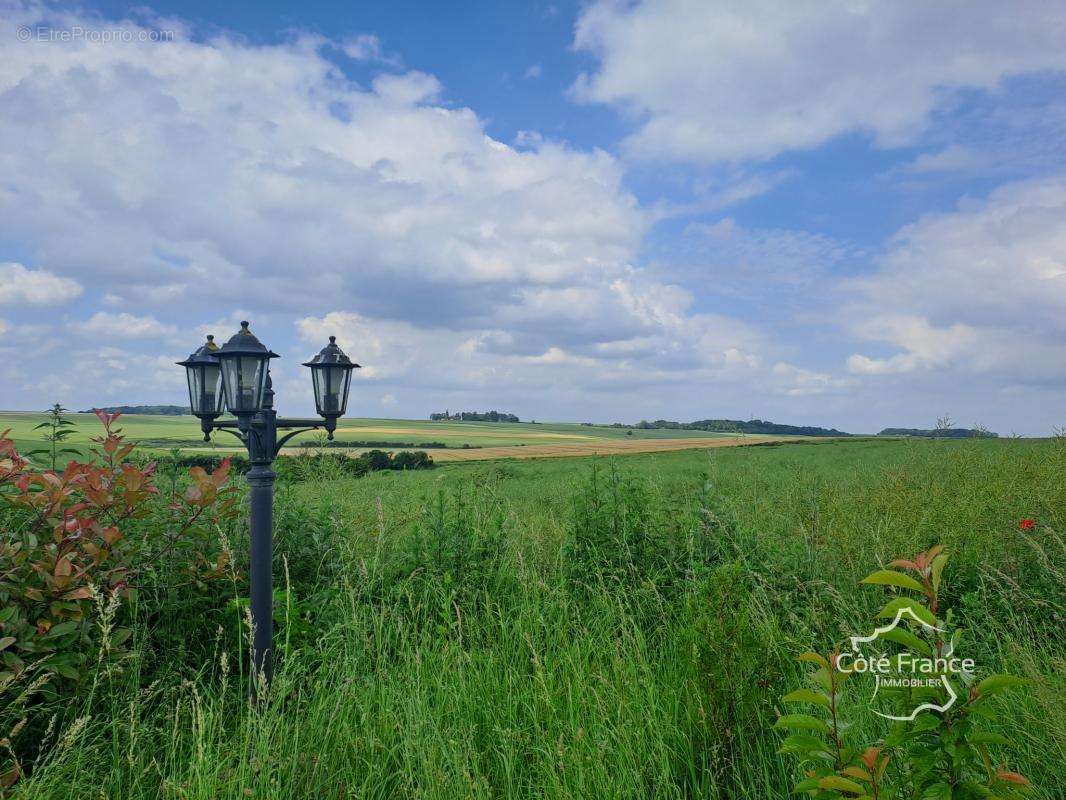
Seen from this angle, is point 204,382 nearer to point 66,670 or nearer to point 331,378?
point 331,378

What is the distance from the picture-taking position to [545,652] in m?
4.46

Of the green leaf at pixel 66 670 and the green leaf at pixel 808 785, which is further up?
the green leaf at pixel 808 785

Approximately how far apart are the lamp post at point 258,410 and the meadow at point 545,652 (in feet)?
0.95

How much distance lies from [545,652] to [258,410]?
277 cm

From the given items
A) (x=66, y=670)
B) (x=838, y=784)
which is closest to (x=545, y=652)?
(x=66, y=670)

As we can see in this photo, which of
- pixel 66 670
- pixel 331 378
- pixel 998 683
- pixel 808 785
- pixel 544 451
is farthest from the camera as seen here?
pixel 544 451

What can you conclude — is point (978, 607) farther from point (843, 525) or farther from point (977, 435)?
point (977, 435)

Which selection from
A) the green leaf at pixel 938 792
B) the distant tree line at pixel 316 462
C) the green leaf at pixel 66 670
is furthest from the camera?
the distant tree line at pixel 316 462

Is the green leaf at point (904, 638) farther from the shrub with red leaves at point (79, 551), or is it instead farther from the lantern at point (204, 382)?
the lantern at point (204, 382)

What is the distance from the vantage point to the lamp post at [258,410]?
420 cm

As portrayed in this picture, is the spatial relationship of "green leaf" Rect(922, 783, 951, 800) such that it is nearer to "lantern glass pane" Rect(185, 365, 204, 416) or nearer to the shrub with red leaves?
the shrub with red leaves

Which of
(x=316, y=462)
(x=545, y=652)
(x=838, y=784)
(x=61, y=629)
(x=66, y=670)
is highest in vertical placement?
(x=316, y=462)

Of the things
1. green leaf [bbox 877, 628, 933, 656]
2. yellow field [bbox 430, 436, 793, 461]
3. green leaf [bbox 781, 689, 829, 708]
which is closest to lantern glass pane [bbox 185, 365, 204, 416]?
green leaf [bbox 781, 689, 829, 708]

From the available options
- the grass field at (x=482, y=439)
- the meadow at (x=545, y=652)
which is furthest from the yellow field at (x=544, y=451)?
the meadow at (x=545, y=652)
